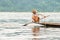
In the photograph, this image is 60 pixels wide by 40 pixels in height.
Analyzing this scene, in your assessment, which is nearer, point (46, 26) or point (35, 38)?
point (35, 38)

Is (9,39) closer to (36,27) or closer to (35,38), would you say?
(35,38)

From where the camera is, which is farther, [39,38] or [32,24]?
[32,24]

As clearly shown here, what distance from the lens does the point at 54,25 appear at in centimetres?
3788

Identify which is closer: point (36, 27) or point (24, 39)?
point (24, 39)

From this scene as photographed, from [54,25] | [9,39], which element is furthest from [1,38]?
[54,25]

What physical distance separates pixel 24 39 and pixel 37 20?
1192cm

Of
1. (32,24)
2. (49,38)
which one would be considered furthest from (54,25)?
(49,38)

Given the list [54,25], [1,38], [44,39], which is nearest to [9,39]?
[1,38]

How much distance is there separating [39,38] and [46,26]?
10670mm

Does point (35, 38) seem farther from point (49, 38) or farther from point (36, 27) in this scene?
point (36, 27)

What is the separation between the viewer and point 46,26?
3897 centimetres

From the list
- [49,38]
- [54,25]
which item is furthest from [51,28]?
[49,38]

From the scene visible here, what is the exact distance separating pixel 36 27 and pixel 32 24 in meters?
1.16

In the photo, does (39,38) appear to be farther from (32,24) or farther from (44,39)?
(32,24)
